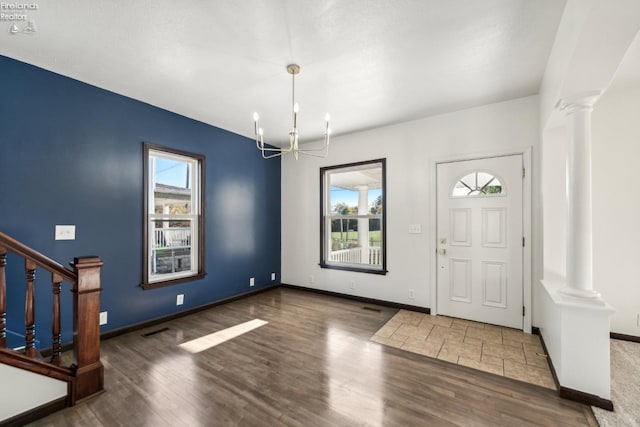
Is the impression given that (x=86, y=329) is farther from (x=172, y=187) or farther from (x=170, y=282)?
(x=172, y=187)

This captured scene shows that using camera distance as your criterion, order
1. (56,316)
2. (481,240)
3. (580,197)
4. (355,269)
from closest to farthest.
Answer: (56,316)
(580,197)
(481,240)
(355,269)

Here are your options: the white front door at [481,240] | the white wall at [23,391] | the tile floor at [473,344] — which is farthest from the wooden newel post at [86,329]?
the white front door at [481,240]

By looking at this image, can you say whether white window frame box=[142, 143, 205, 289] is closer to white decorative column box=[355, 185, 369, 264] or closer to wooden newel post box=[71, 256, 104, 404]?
wooden newel post box=[71, 256, 104, 404]

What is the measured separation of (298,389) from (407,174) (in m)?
→ 3.08

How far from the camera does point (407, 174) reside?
3982 mm

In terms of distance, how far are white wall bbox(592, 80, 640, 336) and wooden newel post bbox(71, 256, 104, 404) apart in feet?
16.1

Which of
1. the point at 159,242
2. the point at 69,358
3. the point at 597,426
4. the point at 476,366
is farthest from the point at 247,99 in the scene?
the point at 597,426

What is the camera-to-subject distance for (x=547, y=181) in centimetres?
282

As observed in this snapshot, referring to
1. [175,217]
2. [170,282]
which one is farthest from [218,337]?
[175,217]

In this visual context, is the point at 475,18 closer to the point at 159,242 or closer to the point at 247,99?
the point at 247,99

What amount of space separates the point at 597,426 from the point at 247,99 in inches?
162

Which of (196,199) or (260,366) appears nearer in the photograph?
(260,366)

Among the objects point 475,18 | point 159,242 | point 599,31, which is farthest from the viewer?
Answer: point 159,242

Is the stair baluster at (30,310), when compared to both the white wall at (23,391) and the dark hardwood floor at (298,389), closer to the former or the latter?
the white wall at (23,391)
